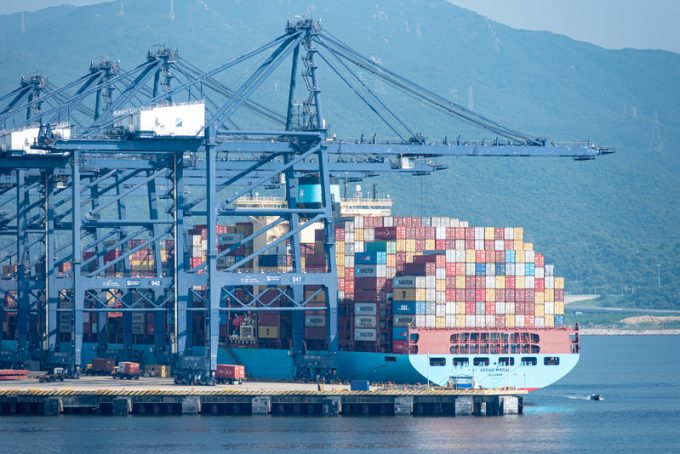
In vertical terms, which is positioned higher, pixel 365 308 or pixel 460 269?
pixel 460 269

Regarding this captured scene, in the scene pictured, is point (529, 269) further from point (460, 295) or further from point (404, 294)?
point (404, 294)

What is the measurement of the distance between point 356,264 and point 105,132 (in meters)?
14.7

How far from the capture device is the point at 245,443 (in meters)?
67.1

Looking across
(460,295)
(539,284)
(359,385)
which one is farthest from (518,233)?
(359,385)

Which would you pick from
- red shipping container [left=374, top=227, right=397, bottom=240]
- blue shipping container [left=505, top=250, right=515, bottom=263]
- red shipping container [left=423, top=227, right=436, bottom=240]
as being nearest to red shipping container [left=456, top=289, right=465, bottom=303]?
blue shipping container [left=505, top=250, right=515, bottom=263]

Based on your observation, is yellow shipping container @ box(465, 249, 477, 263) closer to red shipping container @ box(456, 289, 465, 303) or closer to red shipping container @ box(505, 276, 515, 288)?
red shipping container @ box(456, 289, 465, 303)

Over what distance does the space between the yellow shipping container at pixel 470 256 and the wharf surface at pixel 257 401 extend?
7.63m

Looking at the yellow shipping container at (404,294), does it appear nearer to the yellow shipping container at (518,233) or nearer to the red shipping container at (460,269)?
the red shipping container at (460,269)

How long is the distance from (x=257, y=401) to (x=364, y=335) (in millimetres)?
8884

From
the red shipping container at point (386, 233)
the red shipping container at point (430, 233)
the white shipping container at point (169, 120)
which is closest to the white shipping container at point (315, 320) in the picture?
the red shipping container at point (386, 233)

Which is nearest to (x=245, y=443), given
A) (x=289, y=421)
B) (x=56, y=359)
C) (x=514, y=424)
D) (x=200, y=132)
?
(x=289, y=421)

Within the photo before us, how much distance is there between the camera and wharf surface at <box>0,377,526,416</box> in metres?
76.8

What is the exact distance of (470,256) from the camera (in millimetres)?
83375

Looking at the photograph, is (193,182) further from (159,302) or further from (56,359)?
(56,359)
